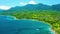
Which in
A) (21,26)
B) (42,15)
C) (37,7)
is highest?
(37,7)

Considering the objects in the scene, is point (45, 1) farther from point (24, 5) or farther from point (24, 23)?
point (24, 23)

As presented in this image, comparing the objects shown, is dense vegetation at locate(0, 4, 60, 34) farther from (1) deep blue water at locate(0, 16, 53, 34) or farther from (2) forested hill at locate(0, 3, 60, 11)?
(1) deep blue water at locate(0, 16, 53, 34)

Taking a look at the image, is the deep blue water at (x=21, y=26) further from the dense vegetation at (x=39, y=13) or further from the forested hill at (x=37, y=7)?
the forested hill at (x=37, y=7)

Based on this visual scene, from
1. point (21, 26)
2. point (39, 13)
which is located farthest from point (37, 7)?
point (21, 26)

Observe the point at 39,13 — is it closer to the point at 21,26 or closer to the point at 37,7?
the point at 37,7

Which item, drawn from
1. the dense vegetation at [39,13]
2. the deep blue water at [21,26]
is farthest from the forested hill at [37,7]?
the deep blue water at [21,26]

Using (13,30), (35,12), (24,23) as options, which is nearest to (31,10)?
(35,12)

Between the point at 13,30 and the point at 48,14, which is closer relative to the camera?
the point at 13,30

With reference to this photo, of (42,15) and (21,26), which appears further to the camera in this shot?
(42,15)
